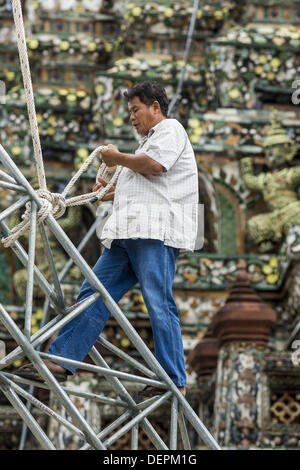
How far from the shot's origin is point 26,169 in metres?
17.5

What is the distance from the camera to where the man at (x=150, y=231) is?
24.6 ft

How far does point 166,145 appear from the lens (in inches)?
298

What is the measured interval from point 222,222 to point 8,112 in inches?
143

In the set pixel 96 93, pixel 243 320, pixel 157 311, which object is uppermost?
pixel 96 93

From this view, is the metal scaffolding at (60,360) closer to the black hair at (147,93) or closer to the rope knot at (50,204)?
the rope knot at (50,204)

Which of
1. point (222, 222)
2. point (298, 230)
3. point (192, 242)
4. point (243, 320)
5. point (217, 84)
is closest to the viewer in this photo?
point (192, 242)

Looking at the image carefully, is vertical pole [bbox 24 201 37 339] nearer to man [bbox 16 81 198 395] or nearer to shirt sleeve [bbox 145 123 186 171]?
man [bbox 16 81 198 395]

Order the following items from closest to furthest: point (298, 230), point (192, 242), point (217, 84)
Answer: point (192, 242), point (298, 230), point (217, 84)

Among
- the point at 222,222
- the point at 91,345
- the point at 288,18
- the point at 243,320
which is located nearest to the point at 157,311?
the point at 91,345

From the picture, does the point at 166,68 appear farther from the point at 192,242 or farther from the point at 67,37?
the point at 192,242

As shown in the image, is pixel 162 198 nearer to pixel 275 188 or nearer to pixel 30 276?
pixel 30 276

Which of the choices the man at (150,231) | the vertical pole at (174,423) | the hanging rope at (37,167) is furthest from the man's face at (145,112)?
the vertical pole at (174,423)

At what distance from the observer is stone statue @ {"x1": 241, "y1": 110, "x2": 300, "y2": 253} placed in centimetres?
1529

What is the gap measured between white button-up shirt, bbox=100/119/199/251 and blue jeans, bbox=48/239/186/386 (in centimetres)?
8
